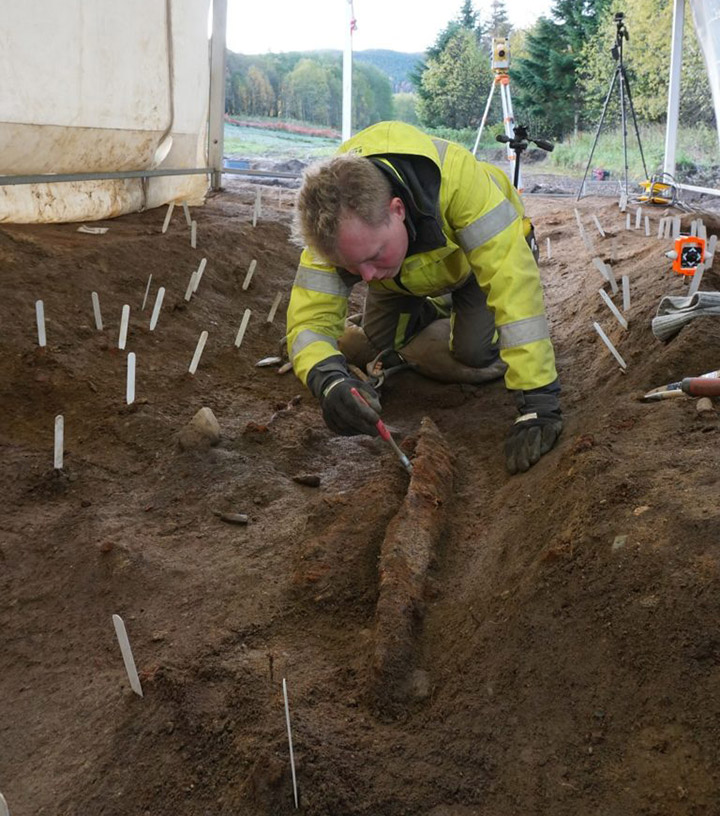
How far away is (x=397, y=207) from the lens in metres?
2.29

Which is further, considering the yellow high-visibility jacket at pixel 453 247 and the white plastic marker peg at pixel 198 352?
the white plastic marker peg at pixel 198 352

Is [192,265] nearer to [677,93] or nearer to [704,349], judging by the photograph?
[704,349]

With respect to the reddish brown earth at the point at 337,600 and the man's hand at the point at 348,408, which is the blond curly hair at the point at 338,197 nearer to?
the man's hand at the point at 348,408

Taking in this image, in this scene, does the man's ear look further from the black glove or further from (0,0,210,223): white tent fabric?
(0,0,210,223): white tent fabric

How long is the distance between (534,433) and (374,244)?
869 mm

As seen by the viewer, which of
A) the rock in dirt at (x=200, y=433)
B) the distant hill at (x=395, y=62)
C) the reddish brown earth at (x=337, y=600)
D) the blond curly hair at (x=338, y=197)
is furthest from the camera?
the distant hill at (x=395, y=62)

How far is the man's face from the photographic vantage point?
2186mm

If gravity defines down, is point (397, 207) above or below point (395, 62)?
below

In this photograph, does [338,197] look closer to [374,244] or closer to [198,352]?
[374,244]

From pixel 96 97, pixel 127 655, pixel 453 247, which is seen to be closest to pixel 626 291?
pixel 453 247

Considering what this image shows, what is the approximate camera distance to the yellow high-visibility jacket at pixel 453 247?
93.3 inches

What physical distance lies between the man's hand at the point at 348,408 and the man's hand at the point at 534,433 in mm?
489

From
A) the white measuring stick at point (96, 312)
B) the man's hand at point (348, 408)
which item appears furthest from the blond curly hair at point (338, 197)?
the white measuring stick at point (96, 312)

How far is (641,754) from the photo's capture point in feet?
4.14
